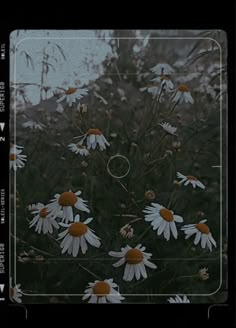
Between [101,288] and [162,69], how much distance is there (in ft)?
2.22

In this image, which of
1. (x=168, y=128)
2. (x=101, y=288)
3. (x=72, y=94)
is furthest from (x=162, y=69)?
(x=101, y=288)

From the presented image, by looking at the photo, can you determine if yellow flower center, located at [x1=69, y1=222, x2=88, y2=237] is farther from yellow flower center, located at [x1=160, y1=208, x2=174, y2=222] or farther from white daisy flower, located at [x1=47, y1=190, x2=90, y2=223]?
yellow flower center, located at [x1=160, y1=208, x2=174, y2=222]

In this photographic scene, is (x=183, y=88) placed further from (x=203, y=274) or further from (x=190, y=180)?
(x=203, y=274)

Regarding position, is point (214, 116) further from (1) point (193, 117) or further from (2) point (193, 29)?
(2) point (193, 29)

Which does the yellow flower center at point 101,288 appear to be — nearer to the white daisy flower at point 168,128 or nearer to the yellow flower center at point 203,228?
the yellow flower center at point 203,228

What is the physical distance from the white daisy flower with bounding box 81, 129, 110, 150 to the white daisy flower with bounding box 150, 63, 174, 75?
0.25 m

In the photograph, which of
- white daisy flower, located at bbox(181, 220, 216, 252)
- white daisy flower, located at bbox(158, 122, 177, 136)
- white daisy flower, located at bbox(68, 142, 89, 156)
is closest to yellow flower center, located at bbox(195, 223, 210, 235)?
white daisy flower, located at bbox(181, 220, 216, 252)

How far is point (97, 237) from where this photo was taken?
1.77m

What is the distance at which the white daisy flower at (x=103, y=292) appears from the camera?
5.85 ft

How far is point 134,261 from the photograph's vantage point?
1776 millimetres

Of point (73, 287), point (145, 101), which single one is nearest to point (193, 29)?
point (145, 101)

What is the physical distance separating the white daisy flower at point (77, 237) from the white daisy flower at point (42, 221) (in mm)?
31

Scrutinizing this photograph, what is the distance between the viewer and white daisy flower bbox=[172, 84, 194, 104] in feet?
5.82
